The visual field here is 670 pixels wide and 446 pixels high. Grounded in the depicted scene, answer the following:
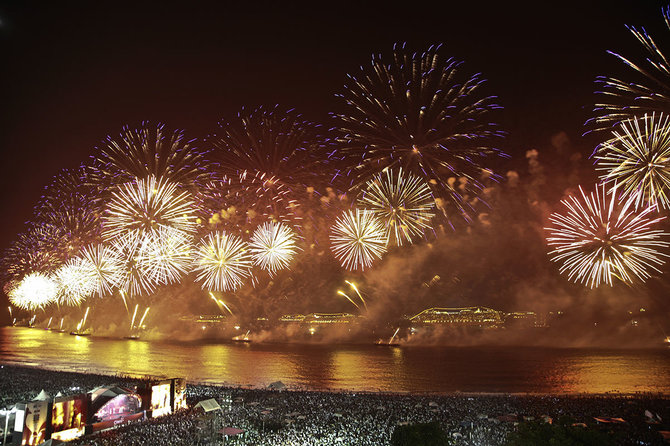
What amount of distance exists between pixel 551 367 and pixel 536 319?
186 feet

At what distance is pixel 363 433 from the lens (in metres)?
21.2

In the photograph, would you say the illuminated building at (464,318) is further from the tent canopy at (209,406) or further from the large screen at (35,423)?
the large screen at (35,423)

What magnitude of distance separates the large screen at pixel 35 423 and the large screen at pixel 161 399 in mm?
5733

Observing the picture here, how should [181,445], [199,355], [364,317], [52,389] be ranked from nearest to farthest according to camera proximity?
[181,445] → [52,389] → [199,355] → [364,317]

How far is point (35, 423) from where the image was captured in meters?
21.9

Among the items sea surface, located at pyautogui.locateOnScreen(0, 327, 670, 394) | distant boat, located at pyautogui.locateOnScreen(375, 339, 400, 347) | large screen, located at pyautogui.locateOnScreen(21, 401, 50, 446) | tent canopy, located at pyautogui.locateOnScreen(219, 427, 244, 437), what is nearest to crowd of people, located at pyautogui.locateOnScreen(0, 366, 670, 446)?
tent canopy, located at pyautogui.locateOnScreen(219, 427, 244, 437)

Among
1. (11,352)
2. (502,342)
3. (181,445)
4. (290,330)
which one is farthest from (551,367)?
(11,352)

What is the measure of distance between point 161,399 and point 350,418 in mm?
11312

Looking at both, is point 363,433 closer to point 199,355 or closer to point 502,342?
point 199,355

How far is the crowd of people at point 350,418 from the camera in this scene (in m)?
20.6

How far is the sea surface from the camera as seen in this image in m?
48.1

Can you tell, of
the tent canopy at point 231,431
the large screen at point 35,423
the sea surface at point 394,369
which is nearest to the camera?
the large screen at point 35,423

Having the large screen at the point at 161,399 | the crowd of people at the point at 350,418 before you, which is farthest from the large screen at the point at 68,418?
the large screen at the point at 161,399

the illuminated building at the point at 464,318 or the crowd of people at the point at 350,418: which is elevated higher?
the illuminated building at the point at 464,318
